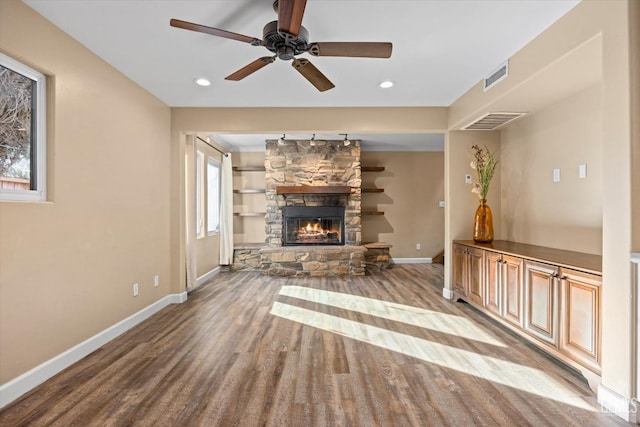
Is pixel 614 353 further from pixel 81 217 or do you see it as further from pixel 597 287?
pixel 81 217

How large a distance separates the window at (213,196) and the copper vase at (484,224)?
4209 millimetres

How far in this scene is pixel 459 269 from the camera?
145 inches

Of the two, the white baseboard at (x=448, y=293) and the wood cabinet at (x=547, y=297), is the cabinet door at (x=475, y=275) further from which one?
the white baseboard at (x=448, y=293)

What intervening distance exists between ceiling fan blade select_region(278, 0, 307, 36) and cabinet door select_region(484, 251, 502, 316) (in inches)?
104

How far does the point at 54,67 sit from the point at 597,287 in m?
3.94

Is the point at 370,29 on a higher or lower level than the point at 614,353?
higher

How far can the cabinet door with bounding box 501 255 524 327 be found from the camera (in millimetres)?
2598

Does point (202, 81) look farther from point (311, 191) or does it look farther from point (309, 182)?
point (309, 182)

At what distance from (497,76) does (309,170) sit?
350cm

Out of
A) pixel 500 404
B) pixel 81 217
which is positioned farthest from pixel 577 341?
pixel 81 217

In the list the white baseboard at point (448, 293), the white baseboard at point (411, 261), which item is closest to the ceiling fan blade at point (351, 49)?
the white baseboard at point (448, 293)

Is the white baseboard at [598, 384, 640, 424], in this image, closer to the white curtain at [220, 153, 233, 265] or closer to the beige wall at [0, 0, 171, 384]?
the beige wall at [0, 0, 171, 384]

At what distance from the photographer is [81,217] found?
2.40 m

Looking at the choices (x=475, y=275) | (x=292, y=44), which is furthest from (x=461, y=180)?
(x=292, y=44)
